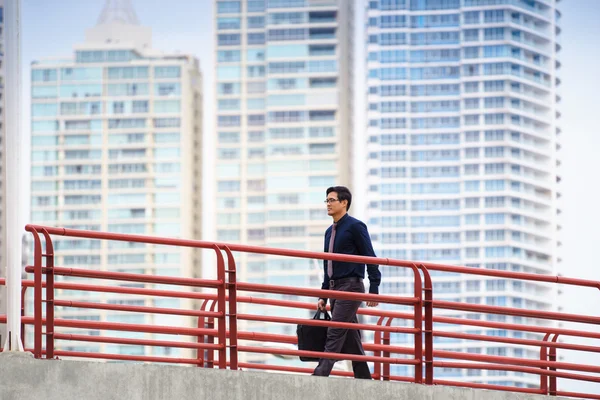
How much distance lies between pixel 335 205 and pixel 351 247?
355 millimetres

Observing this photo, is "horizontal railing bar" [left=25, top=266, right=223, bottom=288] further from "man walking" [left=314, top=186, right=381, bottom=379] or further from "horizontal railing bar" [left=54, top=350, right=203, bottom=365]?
"man walking" [left=314, top=186, right=381, bottom=379]

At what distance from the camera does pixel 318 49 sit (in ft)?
545

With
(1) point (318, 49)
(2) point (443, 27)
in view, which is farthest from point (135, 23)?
(2) point (443, 27)

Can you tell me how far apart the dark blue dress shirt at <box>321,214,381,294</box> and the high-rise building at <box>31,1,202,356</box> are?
15600 cm

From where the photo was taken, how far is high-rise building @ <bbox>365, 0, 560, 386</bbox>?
170625mm

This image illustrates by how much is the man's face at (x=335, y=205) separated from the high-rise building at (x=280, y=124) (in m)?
150

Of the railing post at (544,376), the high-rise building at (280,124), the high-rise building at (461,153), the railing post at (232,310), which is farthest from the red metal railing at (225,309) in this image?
the high-rise building at (461,153)

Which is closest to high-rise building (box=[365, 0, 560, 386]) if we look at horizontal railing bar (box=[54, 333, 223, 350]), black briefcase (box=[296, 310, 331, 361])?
black briefcase (box=[296, 310, 331, 361])

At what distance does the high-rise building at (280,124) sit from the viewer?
6417 inches

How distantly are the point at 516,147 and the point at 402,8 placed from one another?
92.5 ft

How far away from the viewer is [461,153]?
17325 cm

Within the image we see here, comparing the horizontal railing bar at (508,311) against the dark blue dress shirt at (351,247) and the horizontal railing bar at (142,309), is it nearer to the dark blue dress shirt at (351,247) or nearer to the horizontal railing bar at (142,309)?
the dark blue dress shirt at (351,247)

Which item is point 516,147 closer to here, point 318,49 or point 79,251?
point 318,49

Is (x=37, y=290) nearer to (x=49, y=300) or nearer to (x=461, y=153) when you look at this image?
(x=49, y=300)
